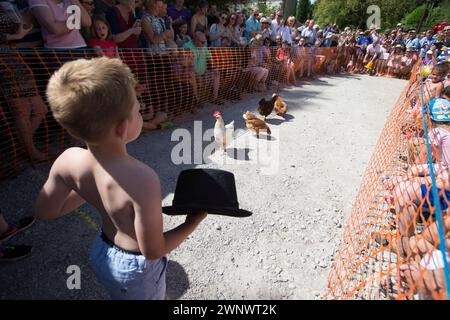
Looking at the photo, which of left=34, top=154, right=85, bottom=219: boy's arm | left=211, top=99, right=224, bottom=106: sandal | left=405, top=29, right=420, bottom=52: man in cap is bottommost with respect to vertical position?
left=211, top=99, right=224, bottom=106: sandal

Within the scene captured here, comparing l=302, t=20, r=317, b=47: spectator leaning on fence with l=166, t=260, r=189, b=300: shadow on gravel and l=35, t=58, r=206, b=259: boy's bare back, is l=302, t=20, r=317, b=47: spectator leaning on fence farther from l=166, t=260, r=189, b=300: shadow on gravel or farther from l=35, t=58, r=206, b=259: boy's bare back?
l=35, t=58, r=206, b=259: boy's bare back

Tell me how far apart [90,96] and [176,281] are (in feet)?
5.51

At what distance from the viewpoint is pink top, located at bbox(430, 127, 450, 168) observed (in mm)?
2426

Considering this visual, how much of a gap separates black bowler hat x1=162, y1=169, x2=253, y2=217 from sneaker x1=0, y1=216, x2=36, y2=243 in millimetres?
1875

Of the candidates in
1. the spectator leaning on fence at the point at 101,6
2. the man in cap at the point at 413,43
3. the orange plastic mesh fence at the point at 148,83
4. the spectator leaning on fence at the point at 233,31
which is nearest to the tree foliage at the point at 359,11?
the man in cap at the point at 413,43

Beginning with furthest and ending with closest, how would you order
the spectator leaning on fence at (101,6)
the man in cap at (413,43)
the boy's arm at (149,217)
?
the man in cap at (413,43) → the spectator leaning on fence at (101,6) → the boy's arm at (149,217)

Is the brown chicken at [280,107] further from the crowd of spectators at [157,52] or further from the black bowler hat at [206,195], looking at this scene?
the black bowler hat at [206,195]

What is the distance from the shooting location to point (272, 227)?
2.68m

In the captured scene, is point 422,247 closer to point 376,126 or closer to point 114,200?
point 114,200

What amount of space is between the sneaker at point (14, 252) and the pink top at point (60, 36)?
256cm

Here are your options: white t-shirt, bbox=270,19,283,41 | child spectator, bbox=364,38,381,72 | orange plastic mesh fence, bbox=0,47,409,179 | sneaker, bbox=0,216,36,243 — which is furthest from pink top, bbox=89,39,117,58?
child spectator, bbox=364,38,381,72

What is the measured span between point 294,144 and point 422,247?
2.92 metres

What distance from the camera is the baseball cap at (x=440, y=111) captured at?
275 centimetres

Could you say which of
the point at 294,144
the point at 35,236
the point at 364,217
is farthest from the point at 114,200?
the point at 294,144
